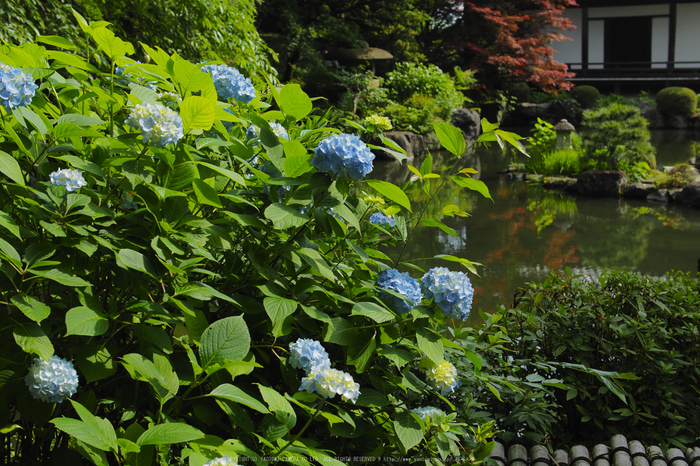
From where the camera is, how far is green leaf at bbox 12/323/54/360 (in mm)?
954

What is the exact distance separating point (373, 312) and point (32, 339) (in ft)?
2.06

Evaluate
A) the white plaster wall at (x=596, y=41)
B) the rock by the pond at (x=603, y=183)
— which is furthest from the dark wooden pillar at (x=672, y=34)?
the rock by the pond at (x=603, y=183)

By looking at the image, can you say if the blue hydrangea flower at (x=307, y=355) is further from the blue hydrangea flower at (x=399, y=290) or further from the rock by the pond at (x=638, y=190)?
the rock by the pond at (x=638, y=190)

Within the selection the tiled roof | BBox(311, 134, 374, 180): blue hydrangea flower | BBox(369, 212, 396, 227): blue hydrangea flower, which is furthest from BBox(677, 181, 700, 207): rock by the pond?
BBox(311, 134, 374, 180): blue hydrangea flower

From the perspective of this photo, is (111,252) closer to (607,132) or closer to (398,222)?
(398,222)

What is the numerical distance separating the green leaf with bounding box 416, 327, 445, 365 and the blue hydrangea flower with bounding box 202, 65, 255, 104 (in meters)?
0.80

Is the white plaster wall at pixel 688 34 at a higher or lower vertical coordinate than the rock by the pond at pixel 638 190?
higher

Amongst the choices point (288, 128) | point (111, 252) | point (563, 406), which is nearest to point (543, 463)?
point (563, 406)

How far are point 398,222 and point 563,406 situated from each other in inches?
43.8

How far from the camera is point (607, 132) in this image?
9023 mm

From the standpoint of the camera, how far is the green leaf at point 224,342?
1.00m

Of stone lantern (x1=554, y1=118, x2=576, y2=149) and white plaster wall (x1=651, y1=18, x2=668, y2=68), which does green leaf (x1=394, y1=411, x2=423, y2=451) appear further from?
white plaster wall (x1=651, y1=18, x2=668, y2=68)

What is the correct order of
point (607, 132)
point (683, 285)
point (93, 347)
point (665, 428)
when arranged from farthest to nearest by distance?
point (607, 132) < point (683, 285) < point (665, 428) < point (93, 347)

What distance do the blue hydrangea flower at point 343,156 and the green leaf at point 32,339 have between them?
1.91 feet
